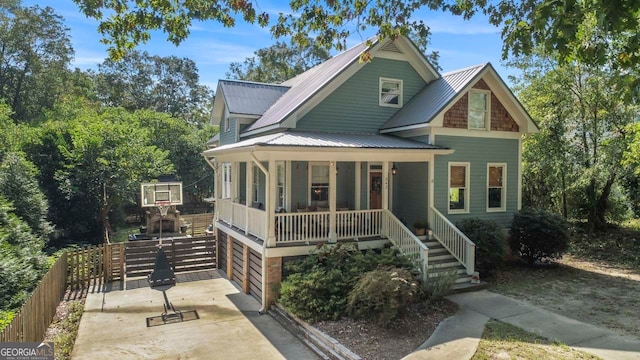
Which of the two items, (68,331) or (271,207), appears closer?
(68,331)

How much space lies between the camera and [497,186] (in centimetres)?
1447

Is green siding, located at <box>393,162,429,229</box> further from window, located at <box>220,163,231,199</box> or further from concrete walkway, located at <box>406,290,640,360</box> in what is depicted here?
window, located at <box>220,163,231,199</box>

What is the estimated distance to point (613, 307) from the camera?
9.70 meters

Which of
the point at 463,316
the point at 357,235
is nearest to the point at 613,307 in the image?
the point at 463,316

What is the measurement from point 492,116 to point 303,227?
780 cm

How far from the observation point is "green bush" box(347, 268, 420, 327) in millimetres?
8258

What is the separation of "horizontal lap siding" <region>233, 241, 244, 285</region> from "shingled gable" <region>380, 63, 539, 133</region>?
21.6 feet

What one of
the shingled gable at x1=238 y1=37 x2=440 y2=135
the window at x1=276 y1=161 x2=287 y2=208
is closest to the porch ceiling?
the shingled gable at x1=238 y1=37 x2=440 y2=135

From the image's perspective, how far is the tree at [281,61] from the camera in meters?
36.7

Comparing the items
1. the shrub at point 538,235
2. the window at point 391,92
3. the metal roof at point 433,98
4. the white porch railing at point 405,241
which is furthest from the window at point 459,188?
the window at point 391,92

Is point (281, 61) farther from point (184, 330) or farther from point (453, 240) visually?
point (184, 330)

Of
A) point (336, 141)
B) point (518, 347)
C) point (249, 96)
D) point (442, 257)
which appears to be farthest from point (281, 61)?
point (518, 347)

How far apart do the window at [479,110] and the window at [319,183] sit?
524 centimetres

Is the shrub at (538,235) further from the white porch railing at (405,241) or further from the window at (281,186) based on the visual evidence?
the window at (281,186)
